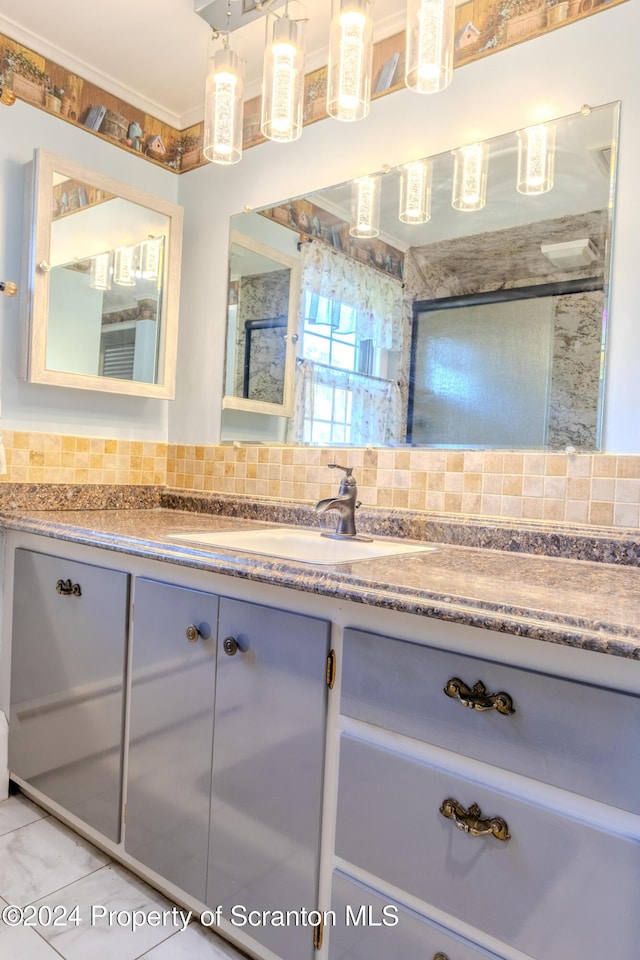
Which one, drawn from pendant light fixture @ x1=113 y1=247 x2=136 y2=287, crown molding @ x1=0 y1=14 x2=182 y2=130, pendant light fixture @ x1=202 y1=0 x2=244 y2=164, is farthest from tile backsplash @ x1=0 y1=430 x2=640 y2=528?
crown molding @ x1=0 y1=14 x2=182 y2=130

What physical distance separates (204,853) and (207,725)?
0.26m

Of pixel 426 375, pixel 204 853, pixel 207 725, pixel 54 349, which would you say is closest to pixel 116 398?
pixel 54 349

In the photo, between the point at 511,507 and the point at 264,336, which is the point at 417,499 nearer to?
the point at 511,507

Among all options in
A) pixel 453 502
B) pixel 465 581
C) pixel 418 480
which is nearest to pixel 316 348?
pixel 418 480

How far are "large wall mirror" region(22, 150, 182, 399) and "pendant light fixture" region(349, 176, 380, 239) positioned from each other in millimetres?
713

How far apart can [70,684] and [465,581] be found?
111cm

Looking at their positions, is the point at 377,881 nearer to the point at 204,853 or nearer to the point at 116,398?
the point at 204,853

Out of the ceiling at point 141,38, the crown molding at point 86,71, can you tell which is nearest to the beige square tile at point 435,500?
the ceiling at point 141,38

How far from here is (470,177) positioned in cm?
162

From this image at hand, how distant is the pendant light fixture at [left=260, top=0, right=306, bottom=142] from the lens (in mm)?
1379

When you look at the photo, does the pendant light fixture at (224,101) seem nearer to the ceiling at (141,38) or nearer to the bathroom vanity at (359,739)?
the ceiling at (141,38)

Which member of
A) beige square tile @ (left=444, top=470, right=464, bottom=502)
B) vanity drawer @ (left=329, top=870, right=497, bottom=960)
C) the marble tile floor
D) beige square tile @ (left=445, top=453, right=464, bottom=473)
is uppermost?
beige square tile @ (left=445, top=453, right=464, bottom=473)

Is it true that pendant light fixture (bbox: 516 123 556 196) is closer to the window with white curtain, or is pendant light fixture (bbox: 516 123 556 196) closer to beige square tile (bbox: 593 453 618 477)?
the window with white curtain

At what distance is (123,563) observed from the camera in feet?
4.83
